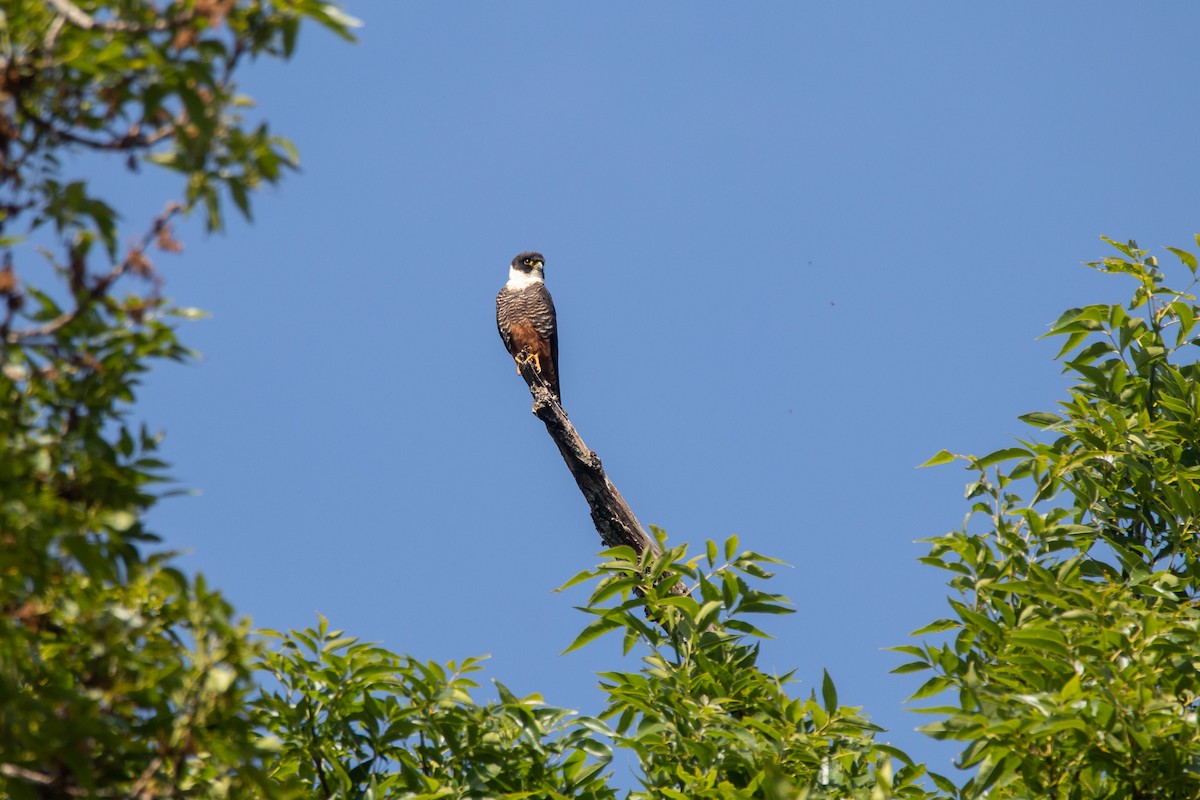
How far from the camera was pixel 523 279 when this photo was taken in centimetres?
1214

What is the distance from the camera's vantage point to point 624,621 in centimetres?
457

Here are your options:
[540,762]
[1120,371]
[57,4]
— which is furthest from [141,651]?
[1120,371]

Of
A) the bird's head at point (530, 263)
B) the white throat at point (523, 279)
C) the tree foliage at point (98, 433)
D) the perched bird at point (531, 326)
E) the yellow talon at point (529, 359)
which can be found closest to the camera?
the tree foliage at point (98, 433)

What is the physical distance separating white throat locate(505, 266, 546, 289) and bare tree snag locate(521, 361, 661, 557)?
492 cm

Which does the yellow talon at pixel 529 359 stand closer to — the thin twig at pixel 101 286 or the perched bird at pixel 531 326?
the perched bird at pixel 531 326

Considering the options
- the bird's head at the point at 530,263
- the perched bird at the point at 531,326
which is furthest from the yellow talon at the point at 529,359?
the bird's head at the point at 530,263

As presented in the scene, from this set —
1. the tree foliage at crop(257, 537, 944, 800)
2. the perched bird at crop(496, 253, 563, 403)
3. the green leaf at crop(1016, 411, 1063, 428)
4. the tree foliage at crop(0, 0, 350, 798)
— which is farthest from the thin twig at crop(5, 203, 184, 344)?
the perched bird at crop(496, 253, 563, 403)

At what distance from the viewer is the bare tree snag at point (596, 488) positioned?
654 cm

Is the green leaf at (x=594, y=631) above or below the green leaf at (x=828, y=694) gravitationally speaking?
above

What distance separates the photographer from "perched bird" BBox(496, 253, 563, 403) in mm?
11344

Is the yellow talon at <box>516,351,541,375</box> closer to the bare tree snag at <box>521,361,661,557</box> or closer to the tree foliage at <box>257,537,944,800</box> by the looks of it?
the bare tree snag at <box>521,361,661,557</box>

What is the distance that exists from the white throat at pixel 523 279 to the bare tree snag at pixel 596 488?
16.1ft

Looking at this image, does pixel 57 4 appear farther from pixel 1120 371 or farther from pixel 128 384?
pixel 1120 371

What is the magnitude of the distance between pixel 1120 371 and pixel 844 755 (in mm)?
2155
